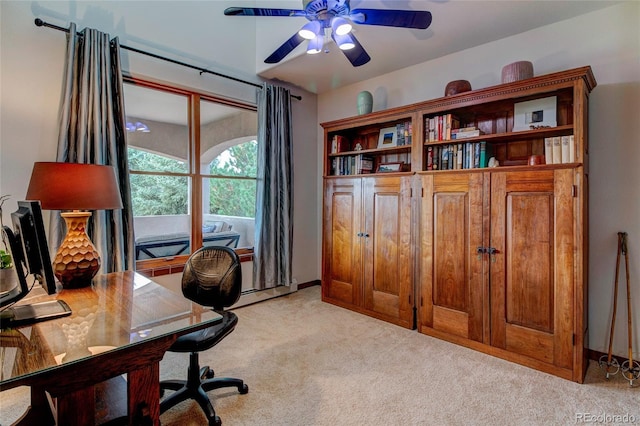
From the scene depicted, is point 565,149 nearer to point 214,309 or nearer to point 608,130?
point 608,130

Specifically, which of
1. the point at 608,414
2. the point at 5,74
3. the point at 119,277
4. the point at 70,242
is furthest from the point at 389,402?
the point at 5,74

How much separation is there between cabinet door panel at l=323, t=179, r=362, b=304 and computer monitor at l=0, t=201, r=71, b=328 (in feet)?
8.46

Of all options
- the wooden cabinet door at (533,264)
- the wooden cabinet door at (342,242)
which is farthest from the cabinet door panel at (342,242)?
the wooden cabinet door at (533,264)

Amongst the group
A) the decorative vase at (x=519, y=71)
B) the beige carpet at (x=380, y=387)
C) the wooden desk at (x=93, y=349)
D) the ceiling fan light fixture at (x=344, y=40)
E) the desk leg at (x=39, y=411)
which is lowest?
the beige carpet at (x=380, y=387)

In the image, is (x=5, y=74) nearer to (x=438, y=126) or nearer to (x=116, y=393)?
(x=116, y=393)

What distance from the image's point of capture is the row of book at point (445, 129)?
9.07ft

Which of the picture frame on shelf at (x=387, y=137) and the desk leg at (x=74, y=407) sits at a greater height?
the picture frame on shelf at (x=387, y=137)

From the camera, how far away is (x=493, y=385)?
214cm

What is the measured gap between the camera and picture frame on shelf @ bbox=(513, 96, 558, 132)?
2465 millimetres

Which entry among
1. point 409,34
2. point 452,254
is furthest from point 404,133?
point 452,254

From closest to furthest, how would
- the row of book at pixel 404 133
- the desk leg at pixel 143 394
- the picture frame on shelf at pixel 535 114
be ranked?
the desk leg at pixel 143 394 → the picture frame on shelf at pixel 535 114 → the row of book at pixel 404 133

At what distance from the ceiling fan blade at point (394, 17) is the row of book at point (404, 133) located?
1257 mm

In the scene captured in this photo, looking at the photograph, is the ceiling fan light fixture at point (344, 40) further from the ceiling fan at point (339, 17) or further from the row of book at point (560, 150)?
the row of book at point (560, 150)

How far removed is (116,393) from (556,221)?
2.93 metres
